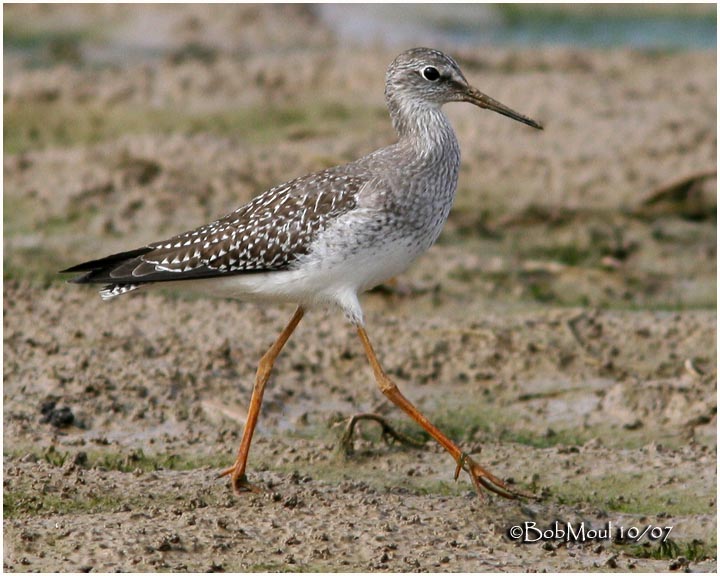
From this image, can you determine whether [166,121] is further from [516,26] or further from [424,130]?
[516,26]

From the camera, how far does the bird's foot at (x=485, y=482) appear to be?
6.74m

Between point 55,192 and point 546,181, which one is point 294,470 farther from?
point 546,181

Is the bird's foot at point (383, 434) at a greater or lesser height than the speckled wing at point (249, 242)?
lesser

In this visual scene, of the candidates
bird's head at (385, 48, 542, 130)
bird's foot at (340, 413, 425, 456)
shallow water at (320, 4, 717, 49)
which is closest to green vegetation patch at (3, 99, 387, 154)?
shallow water at (320, 4, 717, 49)

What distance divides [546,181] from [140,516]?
7141 mm

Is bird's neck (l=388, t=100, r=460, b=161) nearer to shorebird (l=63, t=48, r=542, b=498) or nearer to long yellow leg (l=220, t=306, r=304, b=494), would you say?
shorebird (l=63, t=48, r=542, b=498)

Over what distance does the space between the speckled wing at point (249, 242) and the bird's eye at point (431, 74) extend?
888 millimetres

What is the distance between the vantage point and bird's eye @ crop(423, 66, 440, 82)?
7637 mm

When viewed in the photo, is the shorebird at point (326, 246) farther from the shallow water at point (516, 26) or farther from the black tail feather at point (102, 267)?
the shallow water at point (516, 26)

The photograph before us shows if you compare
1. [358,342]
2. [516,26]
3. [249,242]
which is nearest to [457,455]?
[249,242]

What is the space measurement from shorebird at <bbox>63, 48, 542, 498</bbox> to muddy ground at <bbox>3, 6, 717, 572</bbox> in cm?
57

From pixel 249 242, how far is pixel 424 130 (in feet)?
4.20

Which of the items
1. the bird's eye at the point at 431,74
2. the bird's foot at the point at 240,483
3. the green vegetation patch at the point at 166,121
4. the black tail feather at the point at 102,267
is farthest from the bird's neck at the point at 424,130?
the green vegetation patch at the point at 166,121

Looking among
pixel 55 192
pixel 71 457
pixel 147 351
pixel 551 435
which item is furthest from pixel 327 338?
pixel 55 192
